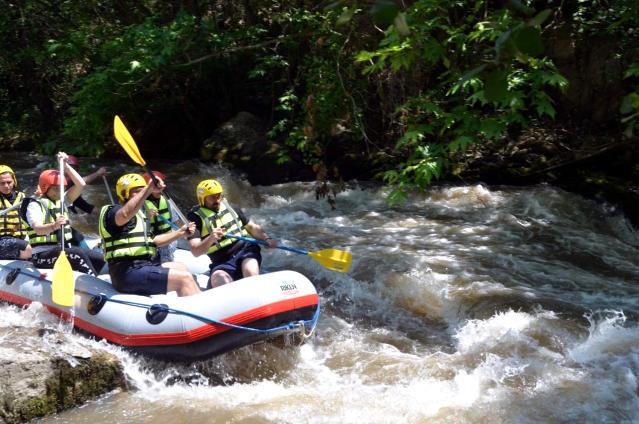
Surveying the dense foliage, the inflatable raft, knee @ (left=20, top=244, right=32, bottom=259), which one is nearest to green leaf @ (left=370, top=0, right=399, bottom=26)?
the dense foliage

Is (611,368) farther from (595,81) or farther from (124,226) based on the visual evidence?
(595,81)

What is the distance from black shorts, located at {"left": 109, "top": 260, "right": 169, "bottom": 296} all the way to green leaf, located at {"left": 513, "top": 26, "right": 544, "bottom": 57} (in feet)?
12.9

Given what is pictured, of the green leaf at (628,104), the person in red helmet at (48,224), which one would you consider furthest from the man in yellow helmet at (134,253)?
the green leaf at (628,104)

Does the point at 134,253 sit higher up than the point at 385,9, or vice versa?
the point at 385,9

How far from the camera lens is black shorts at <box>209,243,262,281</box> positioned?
192 inches

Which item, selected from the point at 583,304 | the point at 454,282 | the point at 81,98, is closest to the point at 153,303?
the point at 454,282

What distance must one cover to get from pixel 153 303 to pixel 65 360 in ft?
2.14

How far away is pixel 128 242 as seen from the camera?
15.3 feet

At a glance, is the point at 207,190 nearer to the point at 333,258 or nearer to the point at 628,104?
the point at 333,258

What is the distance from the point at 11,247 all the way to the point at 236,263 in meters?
2.01

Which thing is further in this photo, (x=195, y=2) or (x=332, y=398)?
(x=195, y=2)

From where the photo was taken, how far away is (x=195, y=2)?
35.7ft

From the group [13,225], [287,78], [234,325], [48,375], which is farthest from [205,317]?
[287,78]

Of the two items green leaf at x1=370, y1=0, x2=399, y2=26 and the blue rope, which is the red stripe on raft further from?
green leaf at x1=370, y1=0, x2=399, y2=26
